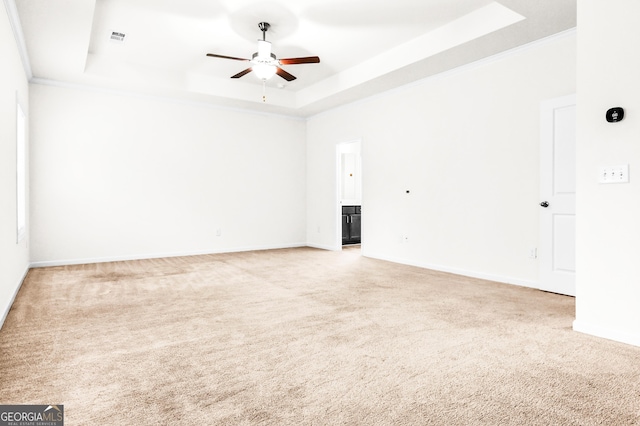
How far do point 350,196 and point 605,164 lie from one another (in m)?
6.04

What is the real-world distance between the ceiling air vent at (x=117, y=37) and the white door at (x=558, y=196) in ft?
16.1

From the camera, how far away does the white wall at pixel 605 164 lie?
2545 mm

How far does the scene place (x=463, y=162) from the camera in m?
4.97

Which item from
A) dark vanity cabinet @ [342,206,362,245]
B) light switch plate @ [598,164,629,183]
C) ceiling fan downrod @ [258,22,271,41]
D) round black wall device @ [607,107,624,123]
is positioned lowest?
dark vanity cabinet @ [342,206,362,245]

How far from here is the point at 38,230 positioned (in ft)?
18.3

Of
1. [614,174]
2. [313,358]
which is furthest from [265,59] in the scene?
[614,174]

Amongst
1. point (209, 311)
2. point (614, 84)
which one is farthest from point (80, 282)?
point (614, 84)

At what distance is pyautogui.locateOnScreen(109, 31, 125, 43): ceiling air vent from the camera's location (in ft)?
15.0

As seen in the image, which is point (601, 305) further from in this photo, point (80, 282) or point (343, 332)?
point (80, 282)

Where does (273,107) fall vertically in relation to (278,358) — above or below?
above

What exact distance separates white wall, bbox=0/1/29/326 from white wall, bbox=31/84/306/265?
1.57m

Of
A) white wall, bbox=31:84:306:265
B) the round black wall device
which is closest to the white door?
the round black wall device

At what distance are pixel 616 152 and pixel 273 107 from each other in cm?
558

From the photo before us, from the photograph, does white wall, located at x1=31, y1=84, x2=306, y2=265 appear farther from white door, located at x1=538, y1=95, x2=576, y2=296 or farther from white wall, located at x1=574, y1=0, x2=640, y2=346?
white wall, located at x1=574, y1=0, x2=640, y2=346
